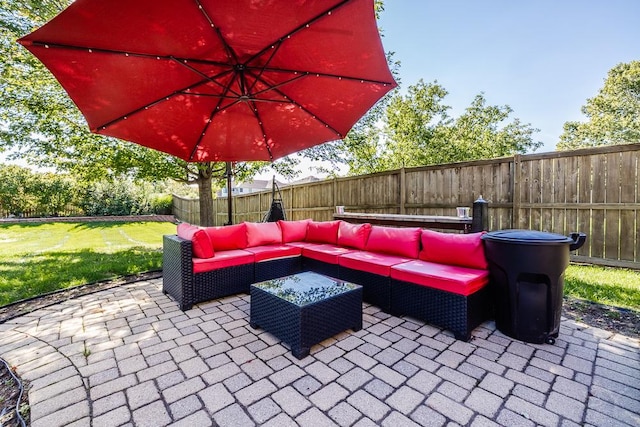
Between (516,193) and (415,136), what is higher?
(415,136)

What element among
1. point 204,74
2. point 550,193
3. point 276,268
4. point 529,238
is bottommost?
point 276,268

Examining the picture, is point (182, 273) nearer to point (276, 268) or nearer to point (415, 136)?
point (276, 268)

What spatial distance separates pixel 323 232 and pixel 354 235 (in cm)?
74

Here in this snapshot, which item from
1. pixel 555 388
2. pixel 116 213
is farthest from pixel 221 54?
pixel 116 213

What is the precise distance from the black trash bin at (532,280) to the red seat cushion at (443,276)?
0.24 metres

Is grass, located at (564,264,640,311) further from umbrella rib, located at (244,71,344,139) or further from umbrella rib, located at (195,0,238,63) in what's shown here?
umbrella rib, located at (195,0,238,63)

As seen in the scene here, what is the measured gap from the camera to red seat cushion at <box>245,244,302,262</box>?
13.4ft

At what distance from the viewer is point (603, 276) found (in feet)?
13.6

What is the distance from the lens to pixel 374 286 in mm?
3420

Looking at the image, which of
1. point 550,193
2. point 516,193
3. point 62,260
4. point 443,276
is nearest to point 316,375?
point 443,276

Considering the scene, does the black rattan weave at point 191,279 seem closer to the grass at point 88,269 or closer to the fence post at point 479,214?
the grass at point 88,269

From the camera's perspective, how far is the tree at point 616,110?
14859 millimetres

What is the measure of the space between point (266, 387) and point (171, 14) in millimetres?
2793

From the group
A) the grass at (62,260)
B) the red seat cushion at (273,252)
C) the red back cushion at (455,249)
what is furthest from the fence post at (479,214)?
the grass at (62,260)
